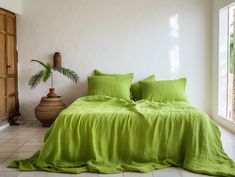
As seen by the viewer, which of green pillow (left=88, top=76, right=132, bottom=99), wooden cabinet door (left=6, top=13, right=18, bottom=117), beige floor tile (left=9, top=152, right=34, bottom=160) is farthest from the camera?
wooden cabinet door (left=6, top=13, right=18, bottom=117)

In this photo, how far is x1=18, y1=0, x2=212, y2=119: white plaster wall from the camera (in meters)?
5.39

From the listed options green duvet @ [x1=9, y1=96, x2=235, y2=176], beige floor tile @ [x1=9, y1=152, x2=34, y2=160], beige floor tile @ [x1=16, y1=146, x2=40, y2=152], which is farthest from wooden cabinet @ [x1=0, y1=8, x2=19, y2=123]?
green duvet @ [x1=9, y1=96, x2=235, y2=176]

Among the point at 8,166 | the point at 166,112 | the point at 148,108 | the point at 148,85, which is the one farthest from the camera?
the point at 148,85

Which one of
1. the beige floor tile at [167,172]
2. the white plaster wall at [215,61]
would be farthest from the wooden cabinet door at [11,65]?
the white plaster wall at [215,61]

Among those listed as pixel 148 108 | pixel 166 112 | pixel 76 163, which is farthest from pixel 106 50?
pixel 76 163

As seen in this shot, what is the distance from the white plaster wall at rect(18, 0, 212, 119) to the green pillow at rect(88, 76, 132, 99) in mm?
492

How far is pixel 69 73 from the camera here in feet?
17.6

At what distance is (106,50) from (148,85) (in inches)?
45.6

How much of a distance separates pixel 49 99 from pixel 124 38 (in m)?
1.72

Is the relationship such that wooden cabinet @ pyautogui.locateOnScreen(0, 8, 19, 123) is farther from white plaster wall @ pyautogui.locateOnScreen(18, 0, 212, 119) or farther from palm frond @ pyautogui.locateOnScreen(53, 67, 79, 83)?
palm frond @ pyautogui.locateOnScreen(53, 67, 79, 83)

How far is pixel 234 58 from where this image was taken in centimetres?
490

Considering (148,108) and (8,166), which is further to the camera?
(148,108)

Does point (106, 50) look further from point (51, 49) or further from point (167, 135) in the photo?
point (167, 135)

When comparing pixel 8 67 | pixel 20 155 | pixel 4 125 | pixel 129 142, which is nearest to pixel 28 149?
pixel 20 155
